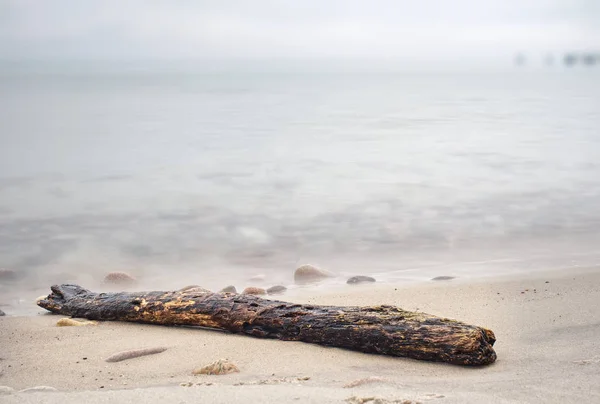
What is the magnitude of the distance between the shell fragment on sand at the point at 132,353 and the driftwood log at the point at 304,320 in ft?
1.44

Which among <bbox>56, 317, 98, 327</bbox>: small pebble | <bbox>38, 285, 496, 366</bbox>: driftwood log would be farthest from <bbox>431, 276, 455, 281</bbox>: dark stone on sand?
<bbox>56, 317, 98, 327</bbox>: small pebble

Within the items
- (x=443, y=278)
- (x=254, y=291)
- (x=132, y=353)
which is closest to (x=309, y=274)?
(x=254, y=291)

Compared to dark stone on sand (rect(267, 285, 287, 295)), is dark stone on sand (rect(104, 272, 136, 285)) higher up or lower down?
higher up

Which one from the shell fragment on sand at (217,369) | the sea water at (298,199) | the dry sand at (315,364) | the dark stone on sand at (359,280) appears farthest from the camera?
the sea water at (298,199)

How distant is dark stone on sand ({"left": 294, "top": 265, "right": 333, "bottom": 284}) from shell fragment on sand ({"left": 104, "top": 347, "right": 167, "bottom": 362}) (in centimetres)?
277

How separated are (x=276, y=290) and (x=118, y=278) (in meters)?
1.75

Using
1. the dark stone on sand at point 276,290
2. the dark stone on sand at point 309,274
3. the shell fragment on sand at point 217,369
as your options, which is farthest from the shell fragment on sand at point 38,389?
the dark stone on sand at point 309,274

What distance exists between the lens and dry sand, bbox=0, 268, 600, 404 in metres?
2.95

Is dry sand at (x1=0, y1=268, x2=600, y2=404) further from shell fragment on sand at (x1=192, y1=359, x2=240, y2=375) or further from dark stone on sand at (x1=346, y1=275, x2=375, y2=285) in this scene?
dark stone on sand at (x1=346, y1=275, x2=375, y2=285)

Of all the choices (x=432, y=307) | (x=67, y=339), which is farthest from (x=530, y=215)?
(x=67, y=339)

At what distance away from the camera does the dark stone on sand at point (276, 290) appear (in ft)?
20.2

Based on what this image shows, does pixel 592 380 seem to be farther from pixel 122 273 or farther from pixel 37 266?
pixel 37 266

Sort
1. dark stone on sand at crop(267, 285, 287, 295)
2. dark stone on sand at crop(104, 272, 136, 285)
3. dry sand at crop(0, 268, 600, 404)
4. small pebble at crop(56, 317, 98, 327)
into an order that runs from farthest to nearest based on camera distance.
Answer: dark stone on sand at crop(104, 272, 136, 285) < dark stone on sand at crop(267, 285, 287, 295) < small pebble at crop(56, 317, 98, 327) < dry sand at crop(0, 268, 600, 404)

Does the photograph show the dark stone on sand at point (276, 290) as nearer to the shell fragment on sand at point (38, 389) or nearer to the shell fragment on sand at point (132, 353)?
the shell fragment on sand at point (132, 353)
